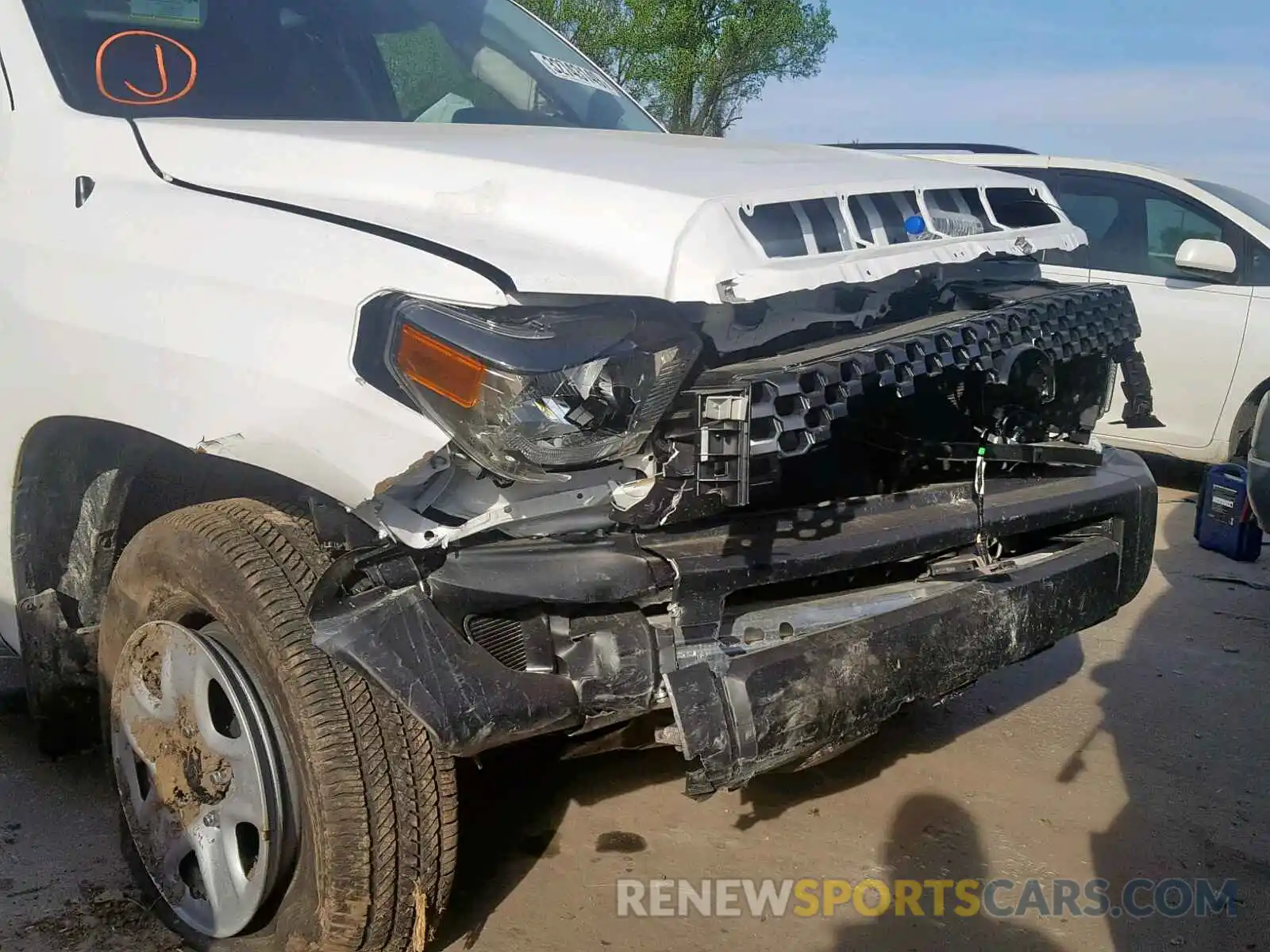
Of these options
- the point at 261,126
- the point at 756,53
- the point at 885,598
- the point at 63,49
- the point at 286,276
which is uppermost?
the point at 756,53

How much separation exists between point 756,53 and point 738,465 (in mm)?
25745

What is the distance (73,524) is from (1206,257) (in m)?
5.43

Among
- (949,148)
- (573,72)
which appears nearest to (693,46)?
(949,148)

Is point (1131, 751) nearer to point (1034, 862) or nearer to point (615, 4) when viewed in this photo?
point (1034, 862)

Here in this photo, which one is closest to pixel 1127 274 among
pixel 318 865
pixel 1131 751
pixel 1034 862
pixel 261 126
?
pixel 1131 751

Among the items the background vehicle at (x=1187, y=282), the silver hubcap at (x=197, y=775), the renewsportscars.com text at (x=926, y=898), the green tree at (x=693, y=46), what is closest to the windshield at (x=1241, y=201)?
the background vehicle at (x=1187, y=282)

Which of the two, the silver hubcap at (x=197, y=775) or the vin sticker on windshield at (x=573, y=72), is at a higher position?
the vin sticker on windshield at (x=573, y=72)

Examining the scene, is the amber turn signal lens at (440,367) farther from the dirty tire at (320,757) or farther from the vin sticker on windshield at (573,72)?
the vin sticker on windshield at (573,72)

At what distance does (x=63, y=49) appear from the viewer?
2.63 meters

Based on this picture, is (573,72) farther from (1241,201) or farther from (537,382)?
(1241,201)

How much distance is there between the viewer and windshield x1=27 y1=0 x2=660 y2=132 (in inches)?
104

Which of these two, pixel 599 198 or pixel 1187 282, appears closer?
pixel 599 198

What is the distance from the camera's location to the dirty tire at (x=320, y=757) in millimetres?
1936

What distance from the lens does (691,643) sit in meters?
1.92
